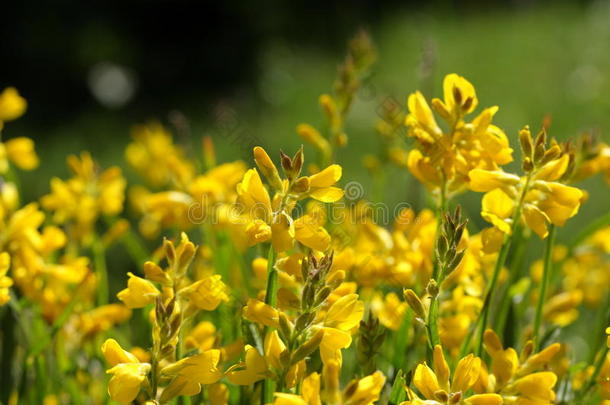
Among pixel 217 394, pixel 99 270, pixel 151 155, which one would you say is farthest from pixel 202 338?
pixel 151 155

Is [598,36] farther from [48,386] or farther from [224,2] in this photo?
[48,386]

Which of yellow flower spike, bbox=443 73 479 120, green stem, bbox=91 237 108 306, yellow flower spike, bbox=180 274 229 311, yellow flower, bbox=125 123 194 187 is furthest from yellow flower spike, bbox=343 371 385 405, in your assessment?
yellow flower, bbox=125 123 194 187

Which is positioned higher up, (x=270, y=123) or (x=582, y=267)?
(x=582, y=267)

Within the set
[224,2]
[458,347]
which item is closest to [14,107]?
[458,347]

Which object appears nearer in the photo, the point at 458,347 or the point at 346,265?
the point at 346,265

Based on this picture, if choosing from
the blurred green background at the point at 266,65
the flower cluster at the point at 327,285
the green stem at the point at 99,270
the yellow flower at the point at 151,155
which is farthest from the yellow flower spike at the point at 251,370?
the blurred green background at the point at 266,65

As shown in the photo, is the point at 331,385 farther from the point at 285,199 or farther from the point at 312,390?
the point at 285,199

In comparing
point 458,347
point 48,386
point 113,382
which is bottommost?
point 48,386
